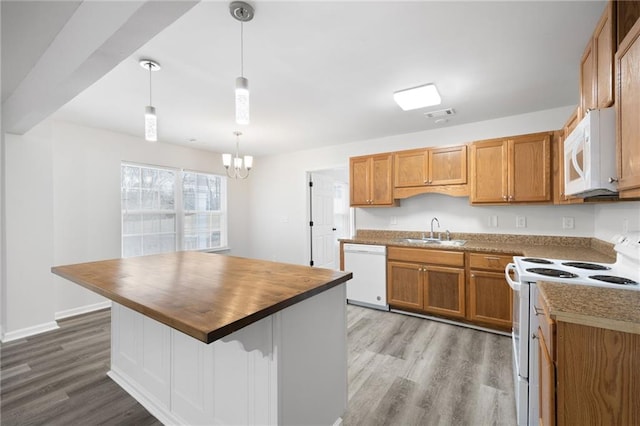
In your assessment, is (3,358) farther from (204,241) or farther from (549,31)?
(549,31)

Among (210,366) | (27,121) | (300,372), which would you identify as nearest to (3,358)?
(27,121)

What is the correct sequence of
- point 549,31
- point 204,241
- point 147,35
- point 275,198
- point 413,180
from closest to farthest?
point 147,35 → point 549,31 → point 413,180 → point 204,241 → point 275,198

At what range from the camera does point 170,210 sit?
4.55 m

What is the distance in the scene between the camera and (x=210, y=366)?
4.92ft

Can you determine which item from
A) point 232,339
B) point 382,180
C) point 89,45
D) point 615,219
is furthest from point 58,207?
point 615,219

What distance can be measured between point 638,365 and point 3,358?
14.0 ft

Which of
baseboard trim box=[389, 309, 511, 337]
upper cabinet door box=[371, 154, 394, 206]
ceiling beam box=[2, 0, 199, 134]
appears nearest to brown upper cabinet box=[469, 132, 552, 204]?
upper cabinet door box=[371, 154, 394, 206]

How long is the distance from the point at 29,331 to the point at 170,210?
2143mm

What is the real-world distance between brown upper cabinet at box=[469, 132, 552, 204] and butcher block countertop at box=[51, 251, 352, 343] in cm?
243

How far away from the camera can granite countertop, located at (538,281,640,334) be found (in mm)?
973

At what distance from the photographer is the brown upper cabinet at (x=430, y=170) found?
133 inches

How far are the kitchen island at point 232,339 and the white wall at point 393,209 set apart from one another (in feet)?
8.57

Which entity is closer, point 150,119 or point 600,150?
point 600,150

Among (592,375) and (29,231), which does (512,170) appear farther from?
(29,231)
